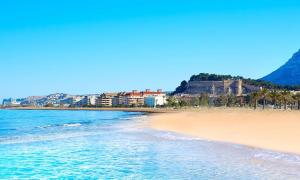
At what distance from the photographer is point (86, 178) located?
13898 mm

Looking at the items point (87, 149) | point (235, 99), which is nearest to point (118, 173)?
point (87, 149)

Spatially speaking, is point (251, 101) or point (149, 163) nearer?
point (149, 163)

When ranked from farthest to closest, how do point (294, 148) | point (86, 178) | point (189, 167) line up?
1. point (294, 148)
2. point (189, 167)
3. point (86, 178)

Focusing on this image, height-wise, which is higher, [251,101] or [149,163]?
[251,101]

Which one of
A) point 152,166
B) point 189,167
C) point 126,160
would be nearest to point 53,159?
point 126,160

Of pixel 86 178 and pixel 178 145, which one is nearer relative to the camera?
pixel 86 178

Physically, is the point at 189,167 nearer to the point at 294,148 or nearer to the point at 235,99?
the point at 294,148

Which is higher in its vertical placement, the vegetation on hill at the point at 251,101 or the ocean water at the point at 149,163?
the vegetation on hill at the point at 251,101

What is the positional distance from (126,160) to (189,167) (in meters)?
3.16

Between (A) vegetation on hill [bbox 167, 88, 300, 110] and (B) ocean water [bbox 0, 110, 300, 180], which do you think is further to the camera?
(A) vegetation on hill [bbox 167, 88, 300, 110]

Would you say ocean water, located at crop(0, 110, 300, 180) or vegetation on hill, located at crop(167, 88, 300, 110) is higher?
vegetation on hill, located at crop(167, 88, 300, 110)

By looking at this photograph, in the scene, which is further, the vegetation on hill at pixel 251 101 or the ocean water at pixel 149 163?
the vegetation on hill at pixel 251 101

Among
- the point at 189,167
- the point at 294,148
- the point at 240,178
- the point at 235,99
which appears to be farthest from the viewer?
the point at 235,99

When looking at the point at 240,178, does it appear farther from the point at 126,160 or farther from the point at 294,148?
the point at 294,148
